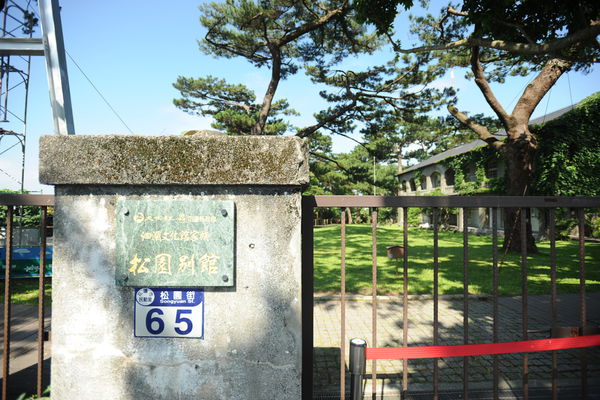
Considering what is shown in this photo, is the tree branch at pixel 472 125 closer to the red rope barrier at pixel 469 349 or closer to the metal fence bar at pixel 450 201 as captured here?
the metal fence bar at pixel 450 201

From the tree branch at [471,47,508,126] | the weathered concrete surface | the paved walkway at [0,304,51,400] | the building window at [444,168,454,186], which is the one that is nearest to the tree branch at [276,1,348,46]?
the tree branch at [471,47,508,126]

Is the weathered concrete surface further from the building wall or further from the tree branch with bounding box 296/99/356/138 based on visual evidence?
the building wall

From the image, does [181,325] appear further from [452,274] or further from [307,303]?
[452,274]

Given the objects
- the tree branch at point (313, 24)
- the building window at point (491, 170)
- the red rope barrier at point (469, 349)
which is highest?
the tree branch at point (313, 24)

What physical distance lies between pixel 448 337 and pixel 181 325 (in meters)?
4.01

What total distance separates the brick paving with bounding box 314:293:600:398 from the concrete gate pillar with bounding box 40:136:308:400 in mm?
1689

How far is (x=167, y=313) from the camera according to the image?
1.58 metres

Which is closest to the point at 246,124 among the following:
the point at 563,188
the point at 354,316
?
the point at 354,316

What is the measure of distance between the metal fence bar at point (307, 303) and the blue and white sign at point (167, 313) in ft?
1.99

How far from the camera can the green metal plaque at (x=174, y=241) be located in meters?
1.56

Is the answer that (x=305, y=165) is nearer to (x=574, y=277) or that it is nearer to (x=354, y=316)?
(x=354, y=316)

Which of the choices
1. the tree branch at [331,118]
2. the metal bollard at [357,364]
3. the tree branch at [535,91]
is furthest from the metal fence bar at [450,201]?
the tree branch at [331,118]

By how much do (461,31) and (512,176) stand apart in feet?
19.1

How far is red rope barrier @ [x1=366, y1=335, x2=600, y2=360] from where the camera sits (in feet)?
5.15
